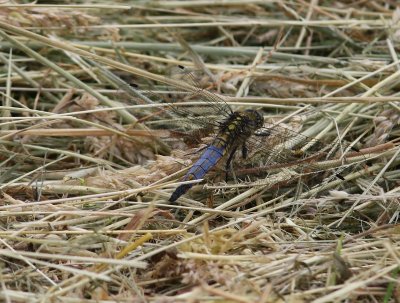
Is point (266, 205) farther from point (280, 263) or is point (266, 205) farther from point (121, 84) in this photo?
point (121, 84)

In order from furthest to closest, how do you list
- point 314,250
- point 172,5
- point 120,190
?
point 172,5
point 120,190
point 314,250

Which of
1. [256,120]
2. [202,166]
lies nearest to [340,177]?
[256,120]

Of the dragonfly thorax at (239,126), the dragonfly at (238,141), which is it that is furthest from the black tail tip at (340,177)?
the dragonfly thorax at (239,126)

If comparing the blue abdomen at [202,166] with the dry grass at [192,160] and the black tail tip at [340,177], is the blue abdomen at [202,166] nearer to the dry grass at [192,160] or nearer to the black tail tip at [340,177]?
the dry grass at [192,160]

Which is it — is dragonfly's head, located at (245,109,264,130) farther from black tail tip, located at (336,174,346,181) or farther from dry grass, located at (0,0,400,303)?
black tail tip, located at (336,174,346,181)

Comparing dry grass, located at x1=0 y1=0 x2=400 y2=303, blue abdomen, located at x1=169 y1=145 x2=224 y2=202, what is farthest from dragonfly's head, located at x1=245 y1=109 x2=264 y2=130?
blue abdomen, located at x1=169 y1=145 x2=224 y2=202

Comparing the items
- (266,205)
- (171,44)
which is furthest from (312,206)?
(171,44)

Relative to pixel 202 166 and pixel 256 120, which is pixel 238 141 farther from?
pixel 202 166
